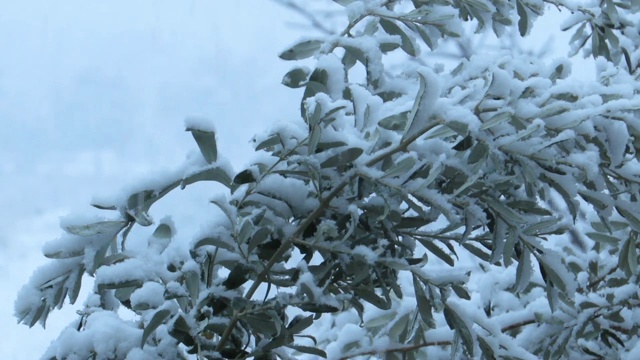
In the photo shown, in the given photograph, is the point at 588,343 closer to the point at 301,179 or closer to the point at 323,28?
the point at 301,179

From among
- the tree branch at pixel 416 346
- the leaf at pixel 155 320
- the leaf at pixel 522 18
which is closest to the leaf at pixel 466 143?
the leaf at pixel 155 320

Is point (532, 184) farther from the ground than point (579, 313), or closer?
farther from the ground

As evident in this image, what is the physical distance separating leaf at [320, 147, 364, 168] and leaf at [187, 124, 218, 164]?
14cm

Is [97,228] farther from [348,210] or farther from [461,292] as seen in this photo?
[461,292]

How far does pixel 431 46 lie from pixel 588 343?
0.94 meters

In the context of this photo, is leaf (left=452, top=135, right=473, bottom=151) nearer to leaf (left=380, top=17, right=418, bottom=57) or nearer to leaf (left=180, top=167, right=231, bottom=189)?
leaf (left=180, top=167, right=231, bottom=189)

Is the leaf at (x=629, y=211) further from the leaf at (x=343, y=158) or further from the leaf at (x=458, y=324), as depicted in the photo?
the leaf at (x=343, y=158)

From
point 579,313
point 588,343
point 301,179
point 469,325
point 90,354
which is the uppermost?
point 301,179

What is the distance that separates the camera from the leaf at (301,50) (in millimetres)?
1303

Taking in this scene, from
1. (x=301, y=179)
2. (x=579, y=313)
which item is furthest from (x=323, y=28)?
(x=301, y=179)

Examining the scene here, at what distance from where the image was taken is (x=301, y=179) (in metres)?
1.01

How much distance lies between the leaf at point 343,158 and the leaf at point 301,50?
441 mm

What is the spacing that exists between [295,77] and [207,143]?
11.5 inches

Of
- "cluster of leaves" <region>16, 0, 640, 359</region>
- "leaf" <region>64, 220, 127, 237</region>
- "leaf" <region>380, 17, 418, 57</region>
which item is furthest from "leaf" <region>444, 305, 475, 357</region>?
"leaf" <region>380, 17, 418, 57</region>
